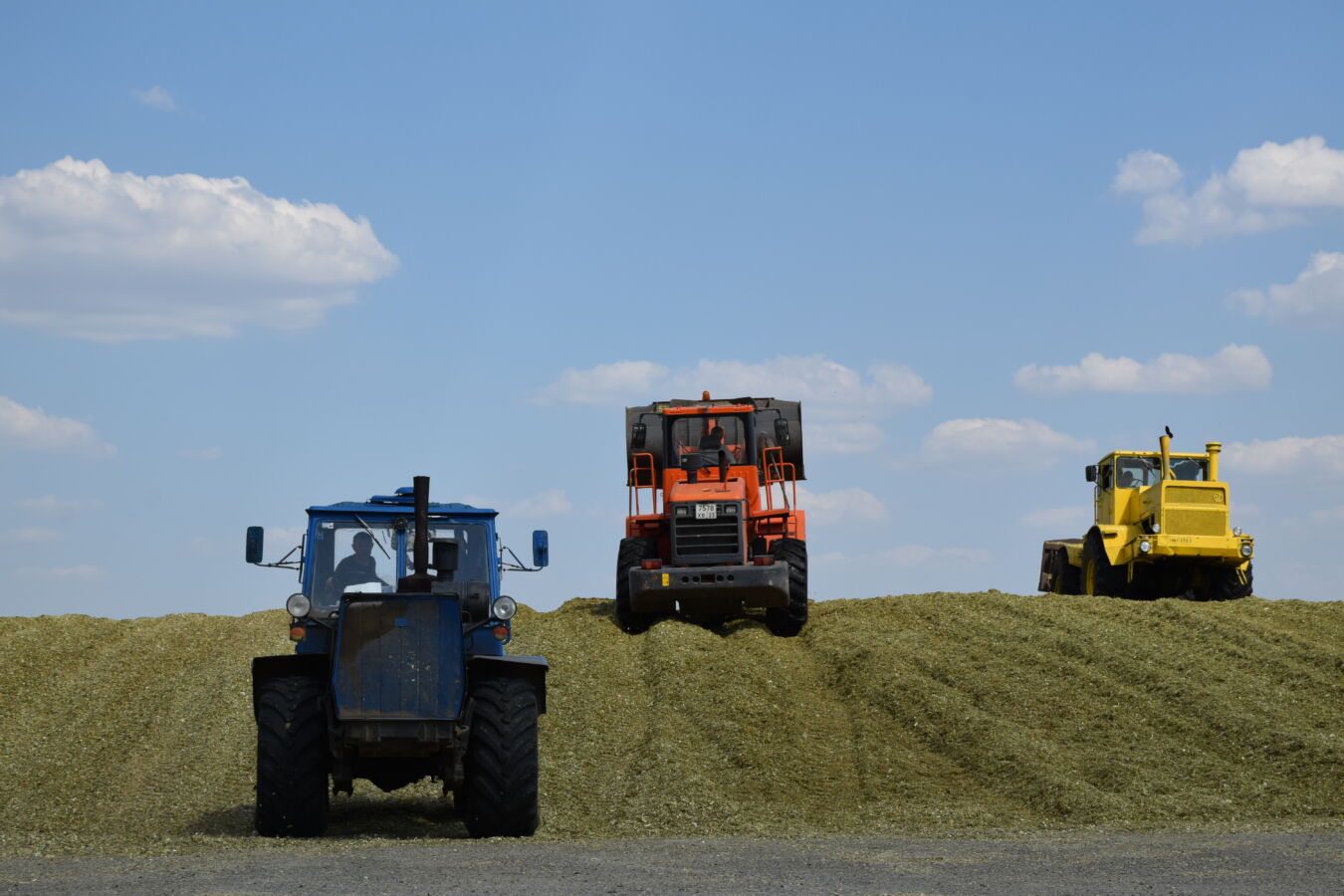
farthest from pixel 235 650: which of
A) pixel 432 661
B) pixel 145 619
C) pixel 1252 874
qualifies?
pixel 1252 874

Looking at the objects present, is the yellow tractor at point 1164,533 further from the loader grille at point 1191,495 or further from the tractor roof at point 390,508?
the tractor roof at point 390,508

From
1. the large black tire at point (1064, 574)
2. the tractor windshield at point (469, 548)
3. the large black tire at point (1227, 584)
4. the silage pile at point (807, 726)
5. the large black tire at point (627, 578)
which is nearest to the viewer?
the tractor windshield at point (469, 548)

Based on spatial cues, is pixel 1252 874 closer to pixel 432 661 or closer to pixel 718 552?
pixel 432 661

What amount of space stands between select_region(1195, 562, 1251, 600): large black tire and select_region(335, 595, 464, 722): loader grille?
17.6 metres

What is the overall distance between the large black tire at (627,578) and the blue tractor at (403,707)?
31.2 feet

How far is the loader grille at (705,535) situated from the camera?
20.9 metres

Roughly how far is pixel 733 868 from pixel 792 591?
11051 mm

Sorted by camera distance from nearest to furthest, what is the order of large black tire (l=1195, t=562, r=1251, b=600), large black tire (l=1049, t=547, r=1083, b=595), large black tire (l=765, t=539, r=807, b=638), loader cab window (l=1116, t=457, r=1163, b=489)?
large black tire (l=765, t=539, r=807, b=638) → large black tire (l=1195, t=562, r=1251, b=600) → loader cab window (l=1116, t=457, r=1163, b=489) → large black tire (l=1049, t=547, r=1083, b=595)

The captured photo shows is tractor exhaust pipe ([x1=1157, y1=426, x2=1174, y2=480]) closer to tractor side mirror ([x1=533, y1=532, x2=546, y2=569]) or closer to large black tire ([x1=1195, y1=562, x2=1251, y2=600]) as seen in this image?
large black tire ([x1=1195, y1=562, x2=1251, y2=600])

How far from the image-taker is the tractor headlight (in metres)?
11.4

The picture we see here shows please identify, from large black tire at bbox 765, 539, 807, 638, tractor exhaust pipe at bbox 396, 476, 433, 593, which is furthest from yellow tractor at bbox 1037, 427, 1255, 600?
tractor exhaust pipe at bbox 396, 476, 433, 593

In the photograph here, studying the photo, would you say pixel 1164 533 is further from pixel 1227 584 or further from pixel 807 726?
pixel 807 726

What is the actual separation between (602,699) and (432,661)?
6820mm

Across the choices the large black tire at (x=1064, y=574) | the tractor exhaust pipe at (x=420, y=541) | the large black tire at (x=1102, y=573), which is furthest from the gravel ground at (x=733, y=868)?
the large black tire at (x=1064, y=574)
